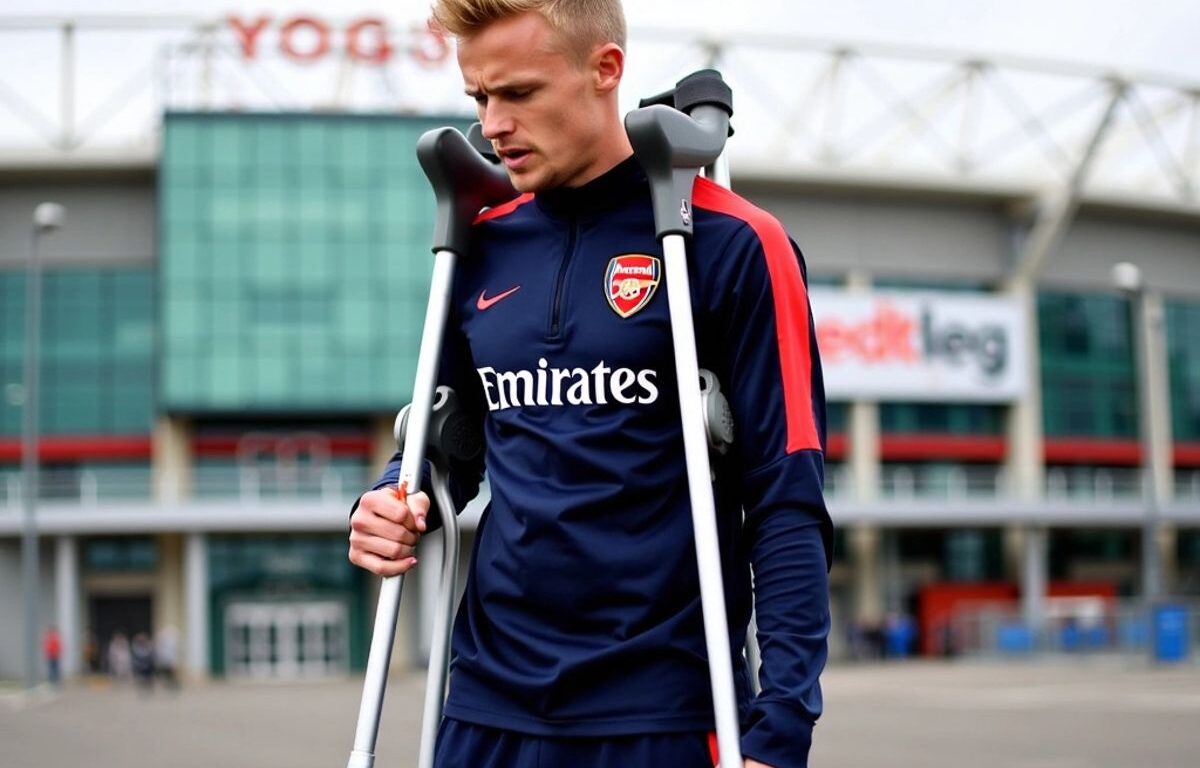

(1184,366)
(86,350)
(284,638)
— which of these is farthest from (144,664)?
(1184,366)

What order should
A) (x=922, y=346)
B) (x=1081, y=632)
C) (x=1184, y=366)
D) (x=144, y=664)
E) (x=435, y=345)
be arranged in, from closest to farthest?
(x=435, y=345), (x=144, y=664), (x=1081, y=632), (x=922, y=346), (x=1184, y=366)

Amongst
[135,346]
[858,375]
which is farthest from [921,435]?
[135,346]

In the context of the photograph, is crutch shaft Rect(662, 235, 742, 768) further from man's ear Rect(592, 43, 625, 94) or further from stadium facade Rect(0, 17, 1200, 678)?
stadium facade Rect(0, 17, 1200, 678)

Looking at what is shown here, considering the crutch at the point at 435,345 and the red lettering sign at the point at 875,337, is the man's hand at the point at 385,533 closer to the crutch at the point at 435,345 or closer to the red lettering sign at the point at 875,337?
the crutch at the point at 435,345

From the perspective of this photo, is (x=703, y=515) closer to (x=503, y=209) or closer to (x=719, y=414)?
(x=719, y=414)

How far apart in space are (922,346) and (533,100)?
49.4m

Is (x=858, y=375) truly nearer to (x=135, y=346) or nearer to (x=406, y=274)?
(x=406, y=274)

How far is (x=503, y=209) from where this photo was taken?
9.24ft

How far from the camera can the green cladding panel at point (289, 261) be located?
46.5m

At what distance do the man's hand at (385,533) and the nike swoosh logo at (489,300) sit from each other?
1.15 feet

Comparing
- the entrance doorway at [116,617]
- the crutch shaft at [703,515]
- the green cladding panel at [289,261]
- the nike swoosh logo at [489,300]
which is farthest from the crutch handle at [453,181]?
the entrance doorway at [116,617]

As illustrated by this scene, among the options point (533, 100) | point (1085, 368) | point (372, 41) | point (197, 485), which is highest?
point (372, 41)

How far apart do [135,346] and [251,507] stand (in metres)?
7.74

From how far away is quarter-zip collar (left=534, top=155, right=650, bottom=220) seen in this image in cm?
263
